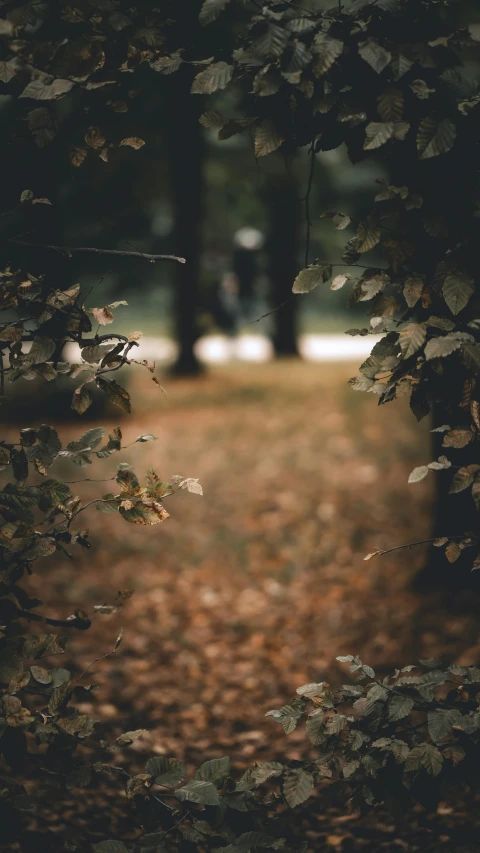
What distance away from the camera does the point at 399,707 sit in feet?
7.84

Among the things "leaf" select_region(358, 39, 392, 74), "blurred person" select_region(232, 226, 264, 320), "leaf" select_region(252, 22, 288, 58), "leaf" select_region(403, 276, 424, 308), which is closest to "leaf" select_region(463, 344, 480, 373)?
"leaf" select_region(403, 276, 424, 308)

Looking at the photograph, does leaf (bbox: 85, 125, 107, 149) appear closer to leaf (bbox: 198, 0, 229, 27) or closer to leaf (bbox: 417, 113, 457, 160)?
leaf (bbox: 198, 0, 229, 27)

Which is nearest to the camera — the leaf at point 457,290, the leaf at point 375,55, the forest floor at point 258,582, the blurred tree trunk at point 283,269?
the leaf at point 375,55

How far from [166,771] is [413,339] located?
4.95 feet

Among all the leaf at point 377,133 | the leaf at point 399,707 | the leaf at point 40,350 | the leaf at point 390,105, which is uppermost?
the leaf at point 390,105

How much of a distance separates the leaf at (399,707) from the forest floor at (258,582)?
1278mm

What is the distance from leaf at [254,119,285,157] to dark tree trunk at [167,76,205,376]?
9.12 meters

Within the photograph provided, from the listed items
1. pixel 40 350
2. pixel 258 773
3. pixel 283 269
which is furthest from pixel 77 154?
pixel 283 269

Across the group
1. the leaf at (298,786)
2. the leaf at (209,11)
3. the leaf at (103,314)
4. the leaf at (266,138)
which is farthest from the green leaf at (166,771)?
the leaf at (209,11)

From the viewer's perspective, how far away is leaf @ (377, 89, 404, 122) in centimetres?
206

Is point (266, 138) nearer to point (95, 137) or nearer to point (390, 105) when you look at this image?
point (390, 105)

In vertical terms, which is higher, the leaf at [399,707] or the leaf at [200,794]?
the leaf at [399,707]

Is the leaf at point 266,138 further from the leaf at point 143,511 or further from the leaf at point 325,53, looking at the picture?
the leaf at point 143,511

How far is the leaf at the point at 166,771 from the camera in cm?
227
